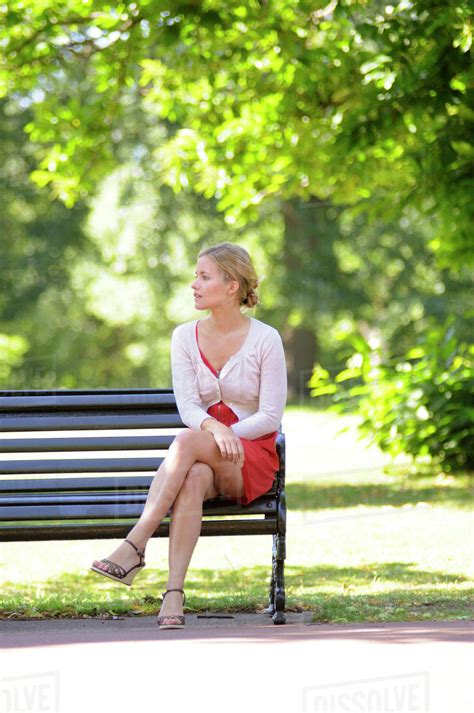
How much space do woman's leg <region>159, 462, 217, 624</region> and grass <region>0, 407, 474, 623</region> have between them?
1.99 feet

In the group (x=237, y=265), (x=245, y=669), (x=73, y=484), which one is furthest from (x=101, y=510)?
(x=245, y=669)

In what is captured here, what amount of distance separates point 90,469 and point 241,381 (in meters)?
0.76

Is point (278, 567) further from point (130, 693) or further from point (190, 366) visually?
point (130, 693)

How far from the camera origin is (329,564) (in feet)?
22.9

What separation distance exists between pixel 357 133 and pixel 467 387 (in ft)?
9.55

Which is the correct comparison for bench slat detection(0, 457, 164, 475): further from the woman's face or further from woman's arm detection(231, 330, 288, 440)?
the woman's face

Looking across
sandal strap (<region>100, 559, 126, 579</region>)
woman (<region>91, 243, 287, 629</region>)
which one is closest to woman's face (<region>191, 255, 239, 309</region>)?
woman (<region>91, 243, 287, 629</region>)

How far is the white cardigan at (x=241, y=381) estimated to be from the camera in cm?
509

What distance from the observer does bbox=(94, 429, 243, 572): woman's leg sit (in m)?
4.69

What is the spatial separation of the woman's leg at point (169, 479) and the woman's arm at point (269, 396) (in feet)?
0.70

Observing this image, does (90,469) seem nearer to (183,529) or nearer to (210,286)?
(183,529)

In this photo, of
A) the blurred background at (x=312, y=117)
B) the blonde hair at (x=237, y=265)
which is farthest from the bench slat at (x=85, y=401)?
the blurred background at (x=312, y=117)

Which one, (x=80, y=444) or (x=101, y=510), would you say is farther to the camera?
(x=80, y=444)

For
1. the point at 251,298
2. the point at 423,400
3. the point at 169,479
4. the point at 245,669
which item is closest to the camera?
the point at 245,669
